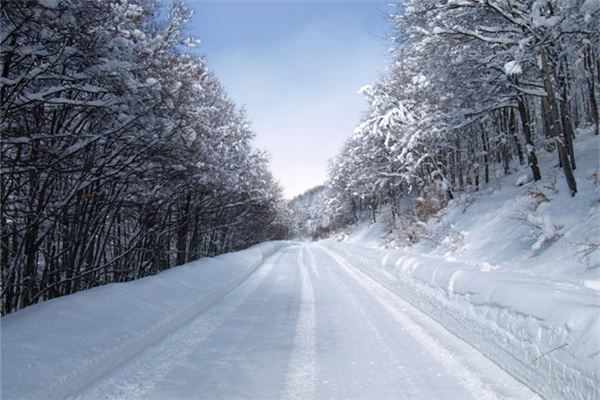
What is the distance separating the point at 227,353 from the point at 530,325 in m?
3.67

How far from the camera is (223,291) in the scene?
1021cm

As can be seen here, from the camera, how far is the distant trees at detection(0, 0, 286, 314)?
4.66 metres

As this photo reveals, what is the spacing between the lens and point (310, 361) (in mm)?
4902

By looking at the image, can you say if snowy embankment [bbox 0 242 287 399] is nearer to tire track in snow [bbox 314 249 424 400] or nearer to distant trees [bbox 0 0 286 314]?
distant trees [bbox 0 0 286 314]

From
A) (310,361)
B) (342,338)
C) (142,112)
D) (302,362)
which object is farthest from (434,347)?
(142,112)

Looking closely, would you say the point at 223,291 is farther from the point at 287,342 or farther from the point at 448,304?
the point at 448,304

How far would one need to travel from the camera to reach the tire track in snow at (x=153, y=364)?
399cm

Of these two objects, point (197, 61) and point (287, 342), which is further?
point (197, 61)

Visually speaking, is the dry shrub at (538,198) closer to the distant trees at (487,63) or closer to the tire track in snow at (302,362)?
the distant trees at (487,63)

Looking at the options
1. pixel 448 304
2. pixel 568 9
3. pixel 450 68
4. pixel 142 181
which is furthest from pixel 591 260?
pixel 142 181

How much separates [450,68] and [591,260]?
7882 mm

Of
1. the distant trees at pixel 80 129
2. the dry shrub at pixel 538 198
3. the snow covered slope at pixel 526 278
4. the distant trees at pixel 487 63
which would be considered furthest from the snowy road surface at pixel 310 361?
the distant trees at pixel 487 63

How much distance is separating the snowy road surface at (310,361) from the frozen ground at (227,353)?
14 mm

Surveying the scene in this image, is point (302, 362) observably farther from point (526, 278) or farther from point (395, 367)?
point (526, 278)
